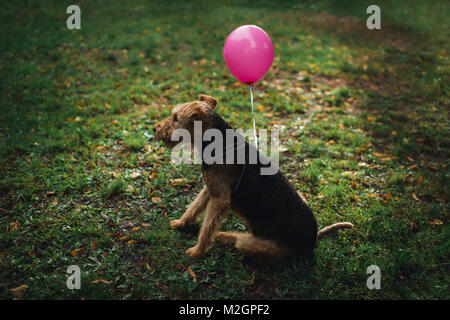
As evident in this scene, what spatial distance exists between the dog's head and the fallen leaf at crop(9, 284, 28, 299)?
80.0 inches

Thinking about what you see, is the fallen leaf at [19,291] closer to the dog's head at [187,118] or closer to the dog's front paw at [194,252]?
the dog's front paw at [194,252]

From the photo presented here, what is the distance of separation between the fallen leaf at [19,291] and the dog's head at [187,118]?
203 cm

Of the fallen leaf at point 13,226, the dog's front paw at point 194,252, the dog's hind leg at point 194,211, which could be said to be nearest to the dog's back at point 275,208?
the dog's hind leg at point 194,211

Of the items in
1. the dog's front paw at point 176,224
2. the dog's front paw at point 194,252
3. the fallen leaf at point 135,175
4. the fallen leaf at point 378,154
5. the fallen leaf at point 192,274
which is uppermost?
the fallen leaf at point 378,154

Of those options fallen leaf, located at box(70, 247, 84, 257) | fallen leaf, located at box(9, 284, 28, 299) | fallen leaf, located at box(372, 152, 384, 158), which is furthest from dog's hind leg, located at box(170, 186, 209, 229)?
fallen leaf, located at box(372, 152, 384, 158)

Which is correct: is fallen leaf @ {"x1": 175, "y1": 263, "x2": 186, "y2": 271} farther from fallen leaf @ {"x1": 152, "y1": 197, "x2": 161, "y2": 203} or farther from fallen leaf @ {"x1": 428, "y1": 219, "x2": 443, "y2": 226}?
fallen leaf @ {"x1": 428, "y1": 219, "x2": 443, "y2": 226}

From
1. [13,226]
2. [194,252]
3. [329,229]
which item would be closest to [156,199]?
[194,252]

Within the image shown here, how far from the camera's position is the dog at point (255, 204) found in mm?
2932

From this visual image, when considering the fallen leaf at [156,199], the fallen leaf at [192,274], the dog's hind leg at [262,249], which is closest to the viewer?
the dog's hind leg at [262,249]

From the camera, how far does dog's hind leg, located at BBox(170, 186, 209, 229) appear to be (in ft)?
11.8

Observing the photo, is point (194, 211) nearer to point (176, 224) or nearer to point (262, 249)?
point (176, 224)
